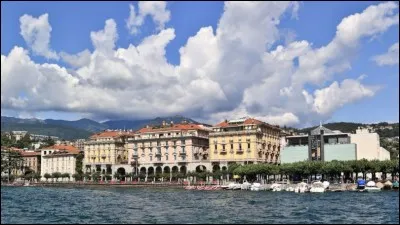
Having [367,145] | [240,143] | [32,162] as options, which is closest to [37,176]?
[32,162]

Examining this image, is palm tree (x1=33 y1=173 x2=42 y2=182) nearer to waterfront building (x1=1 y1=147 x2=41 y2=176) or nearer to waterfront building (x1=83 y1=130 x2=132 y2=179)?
waterfront building (x1=1 y1=147 x2=41 y2=176)

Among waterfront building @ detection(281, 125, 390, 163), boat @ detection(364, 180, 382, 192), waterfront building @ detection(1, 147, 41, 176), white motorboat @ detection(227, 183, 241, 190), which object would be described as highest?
waterfront building @ detection(281, 125, 390, 163)

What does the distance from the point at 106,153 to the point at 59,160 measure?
23.0m

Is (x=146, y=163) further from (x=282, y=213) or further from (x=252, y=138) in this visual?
(x=282, y=213)

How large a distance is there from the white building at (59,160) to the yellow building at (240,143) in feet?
181

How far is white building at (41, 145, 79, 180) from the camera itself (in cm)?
17550

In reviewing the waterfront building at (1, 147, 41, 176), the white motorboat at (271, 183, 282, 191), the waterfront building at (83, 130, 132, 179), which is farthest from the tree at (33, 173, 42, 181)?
the white motorboat at (271, 183, 282, 191)

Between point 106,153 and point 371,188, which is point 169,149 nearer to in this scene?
point 106,153

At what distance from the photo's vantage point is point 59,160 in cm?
17812

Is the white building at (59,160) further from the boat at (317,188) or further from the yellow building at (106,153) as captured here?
the boat at (317,188)

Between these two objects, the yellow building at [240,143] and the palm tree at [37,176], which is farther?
the palm tree at [37,176]

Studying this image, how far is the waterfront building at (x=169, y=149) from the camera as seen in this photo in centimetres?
14400

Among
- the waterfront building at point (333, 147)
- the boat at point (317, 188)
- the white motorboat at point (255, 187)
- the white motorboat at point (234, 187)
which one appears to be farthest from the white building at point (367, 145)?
the boat at point (317, 188)

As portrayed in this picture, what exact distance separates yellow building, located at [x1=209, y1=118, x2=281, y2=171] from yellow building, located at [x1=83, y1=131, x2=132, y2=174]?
33.4 m
